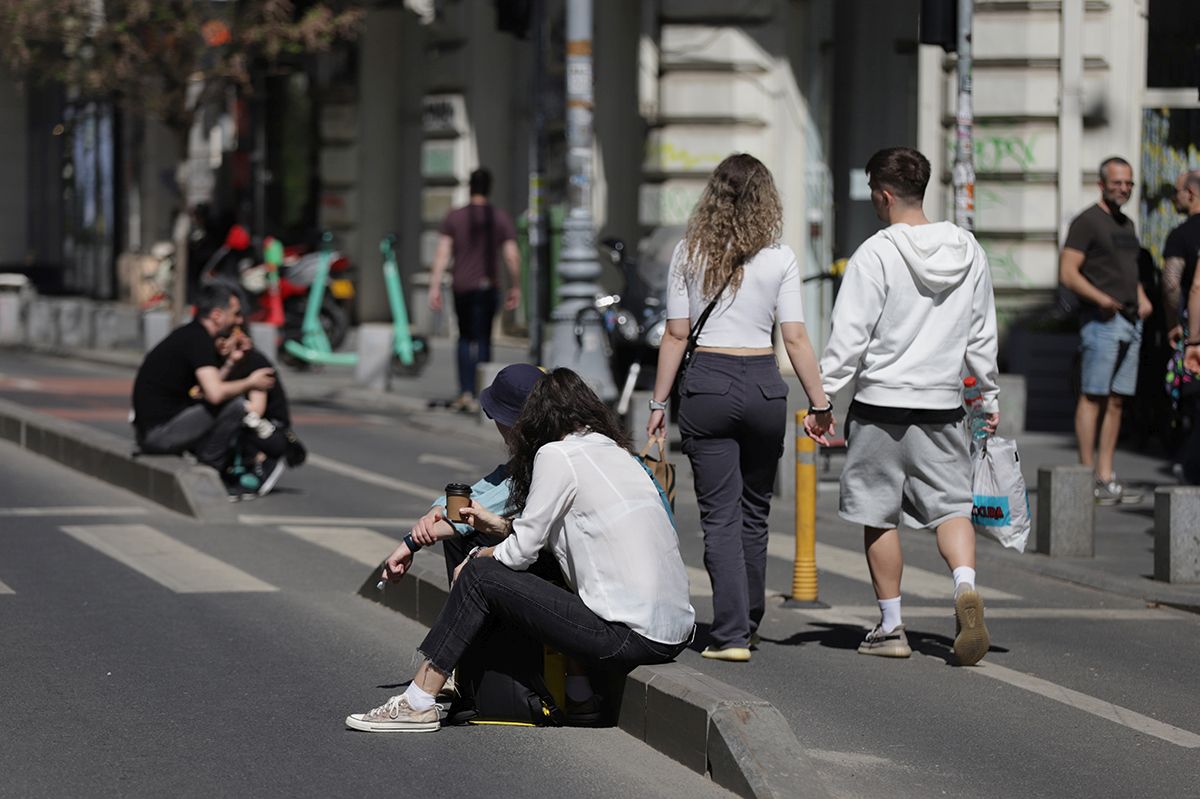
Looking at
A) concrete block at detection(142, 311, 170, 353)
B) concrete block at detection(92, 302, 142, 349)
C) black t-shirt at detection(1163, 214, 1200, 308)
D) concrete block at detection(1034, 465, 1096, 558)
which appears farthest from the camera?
concrete block at detection(92, 302, 142, 349)

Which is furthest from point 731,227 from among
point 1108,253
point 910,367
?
point 1108,253

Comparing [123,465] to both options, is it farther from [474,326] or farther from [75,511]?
[474,326]

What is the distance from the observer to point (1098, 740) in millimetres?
6773

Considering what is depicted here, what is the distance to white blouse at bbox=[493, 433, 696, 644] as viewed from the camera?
650 cm

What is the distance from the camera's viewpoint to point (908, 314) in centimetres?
Result: 776

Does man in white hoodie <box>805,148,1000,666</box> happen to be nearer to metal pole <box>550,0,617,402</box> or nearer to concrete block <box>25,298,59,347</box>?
metal pole <box>550,0,617,402</box>

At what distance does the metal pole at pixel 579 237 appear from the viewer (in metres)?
15.9

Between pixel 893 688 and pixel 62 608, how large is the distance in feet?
11.4

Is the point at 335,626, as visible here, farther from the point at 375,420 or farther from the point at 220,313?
the point at 375,420

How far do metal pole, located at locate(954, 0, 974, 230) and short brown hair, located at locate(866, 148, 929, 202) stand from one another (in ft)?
14.4

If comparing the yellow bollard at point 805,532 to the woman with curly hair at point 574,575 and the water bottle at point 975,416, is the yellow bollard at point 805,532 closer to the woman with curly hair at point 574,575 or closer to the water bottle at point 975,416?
the water bottle at point 975,416

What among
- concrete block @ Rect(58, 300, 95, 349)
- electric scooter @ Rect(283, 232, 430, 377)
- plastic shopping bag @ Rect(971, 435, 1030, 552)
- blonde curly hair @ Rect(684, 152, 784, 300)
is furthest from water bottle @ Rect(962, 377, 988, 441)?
concrete block @ Rect(58, 300, 95, 349)

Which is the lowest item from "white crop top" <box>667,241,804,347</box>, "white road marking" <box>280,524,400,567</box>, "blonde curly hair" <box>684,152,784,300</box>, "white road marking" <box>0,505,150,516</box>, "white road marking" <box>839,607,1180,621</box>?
"white road marking" <box>839,607,1180,621</box>

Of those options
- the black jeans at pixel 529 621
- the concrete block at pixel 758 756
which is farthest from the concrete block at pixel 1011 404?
the concrete block at pixel 758 756
